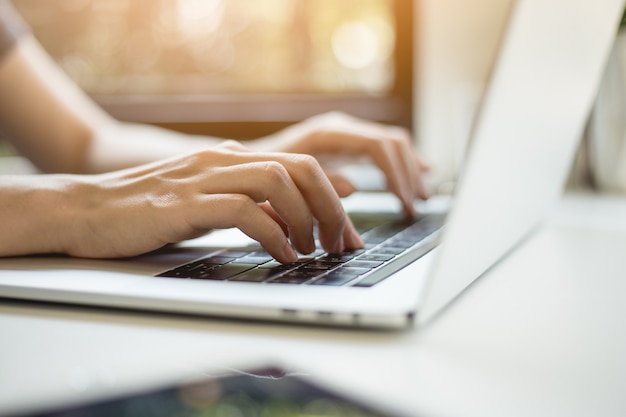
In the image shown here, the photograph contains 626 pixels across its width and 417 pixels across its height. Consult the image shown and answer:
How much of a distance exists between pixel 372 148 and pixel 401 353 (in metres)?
0.54

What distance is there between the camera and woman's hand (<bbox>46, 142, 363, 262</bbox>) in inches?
21.2

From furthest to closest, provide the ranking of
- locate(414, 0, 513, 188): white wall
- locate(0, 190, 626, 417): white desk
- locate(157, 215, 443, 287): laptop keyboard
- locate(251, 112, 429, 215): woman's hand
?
locate(414, 0, 513, 188): white wall → locate(251, 112, 429, 215): woman's hand → locate(157, 215, 443, 287): laptop keyboard → locate(0, 190, 626, 417): white desk

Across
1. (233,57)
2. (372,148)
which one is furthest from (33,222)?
(233,57)

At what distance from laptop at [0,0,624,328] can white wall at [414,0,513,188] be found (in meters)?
0.92

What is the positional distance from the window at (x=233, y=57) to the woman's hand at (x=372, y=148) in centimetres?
79

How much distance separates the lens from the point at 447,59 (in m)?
1.61

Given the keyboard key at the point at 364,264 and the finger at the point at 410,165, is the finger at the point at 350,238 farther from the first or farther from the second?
the finger at the point at 410,165

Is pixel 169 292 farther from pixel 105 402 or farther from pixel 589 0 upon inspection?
pixel 589 0

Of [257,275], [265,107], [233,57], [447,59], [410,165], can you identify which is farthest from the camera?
[233,57]

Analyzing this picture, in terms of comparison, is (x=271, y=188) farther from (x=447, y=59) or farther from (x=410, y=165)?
(x=447, y=59)

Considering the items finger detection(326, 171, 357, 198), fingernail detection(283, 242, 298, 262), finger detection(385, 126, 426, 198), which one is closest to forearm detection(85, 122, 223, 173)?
finger detection(385, 126, 426, 198)

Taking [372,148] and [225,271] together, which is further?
[372,148]

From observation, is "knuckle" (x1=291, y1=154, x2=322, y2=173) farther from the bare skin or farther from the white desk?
the white desk

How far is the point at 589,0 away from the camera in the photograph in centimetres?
55
